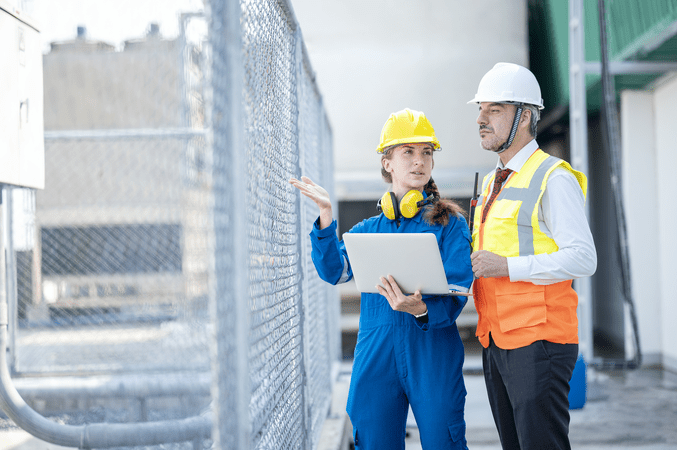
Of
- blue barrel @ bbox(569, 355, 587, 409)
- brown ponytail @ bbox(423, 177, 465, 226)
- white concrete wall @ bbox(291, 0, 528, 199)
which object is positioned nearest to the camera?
brown ponytail @ bbox(423, 177, 465, 226)

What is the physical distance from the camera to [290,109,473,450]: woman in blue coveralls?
219 centimetres

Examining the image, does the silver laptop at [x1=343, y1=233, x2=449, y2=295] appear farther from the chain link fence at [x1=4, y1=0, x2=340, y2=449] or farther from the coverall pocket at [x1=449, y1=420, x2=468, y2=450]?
the coverall pocket at [x1=449, y1=420, x2=468, y2=450]

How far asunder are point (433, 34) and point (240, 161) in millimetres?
6300

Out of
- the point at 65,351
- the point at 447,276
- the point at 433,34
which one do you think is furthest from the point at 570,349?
the point at 65,351

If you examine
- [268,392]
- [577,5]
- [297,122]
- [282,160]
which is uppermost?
[577,5]

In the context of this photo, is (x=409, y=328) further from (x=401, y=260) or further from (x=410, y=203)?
(x=410, y=203)

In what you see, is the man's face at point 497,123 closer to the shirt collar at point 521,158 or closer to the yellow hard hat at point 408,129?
the shirt collar at point 521,158

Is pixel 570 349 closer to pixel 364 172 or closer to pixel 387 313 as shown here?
pixel 387 313

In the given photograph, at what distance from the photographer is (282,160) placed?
223 cm

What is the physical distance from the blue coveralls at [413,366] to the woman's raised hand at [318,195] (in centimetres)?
6

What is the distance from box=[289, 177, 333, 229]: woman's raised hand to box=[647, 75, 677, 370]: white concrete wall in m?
5.79

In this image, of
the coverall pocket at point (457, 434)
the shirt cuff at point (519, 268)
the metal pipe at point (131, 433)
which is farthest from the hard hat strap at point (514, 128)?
the metal pipe at point (131, 433)

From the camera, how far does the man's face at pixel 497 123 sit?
2385 millimetres

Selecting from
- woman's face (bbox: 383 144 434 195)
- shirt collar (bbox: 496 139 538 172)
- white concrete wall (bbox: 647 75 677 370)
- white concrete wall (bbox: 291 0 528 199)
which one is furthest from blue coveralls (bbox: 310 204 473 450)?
white concrete wall (bbox: 647 75 677 370)
